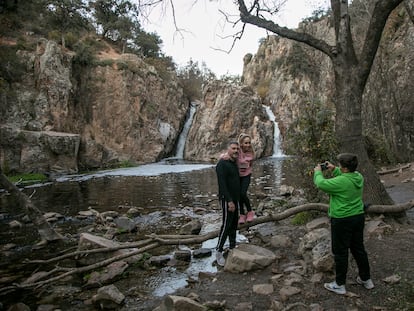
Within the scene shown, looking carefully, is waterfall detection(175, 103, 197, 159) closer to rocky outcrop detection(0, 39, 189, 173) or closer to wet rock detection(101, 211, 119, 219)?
rocky outcrop detection(0, 39, 189, 173)

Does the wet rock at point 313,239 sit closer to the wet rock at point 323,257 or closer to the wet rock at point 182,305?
the wet rock at point 323,257

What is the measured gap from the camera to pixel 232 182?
6004mm

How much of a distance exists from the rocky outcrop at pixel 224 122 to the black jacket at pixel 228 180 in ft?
101

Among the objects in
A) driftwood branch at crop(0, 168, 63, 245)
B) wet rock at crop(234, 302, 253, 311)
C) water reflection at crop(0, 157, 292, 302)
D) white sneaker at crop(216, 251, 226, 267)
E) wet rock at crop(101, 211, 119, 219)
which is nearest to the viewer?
wet rock at crop(234, 302, 253, 311)

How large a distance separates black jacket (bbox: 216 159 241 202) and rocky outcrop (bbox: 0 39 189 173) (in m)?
23.4

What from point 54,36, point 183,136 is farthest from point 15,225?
point 183,136

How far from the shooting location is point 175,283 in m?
5.57

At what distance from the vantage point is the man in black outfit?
19.2 ft

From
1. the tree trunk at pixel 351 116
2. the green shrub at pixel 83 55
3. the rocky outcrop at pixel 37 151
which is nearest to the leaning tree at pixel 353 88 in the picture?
the tree trunk at pixel 351 116

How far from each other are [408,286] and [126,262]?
15.5ft

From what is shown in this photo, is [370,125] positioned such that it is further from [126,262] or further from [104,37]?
[104,37]

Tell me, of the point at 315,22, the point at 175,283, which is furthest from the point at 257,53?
the point at 175,283

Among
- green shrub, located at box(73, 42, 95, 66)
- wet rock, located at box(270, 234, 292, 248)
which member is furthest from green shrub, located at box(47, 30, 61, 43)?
wet rock, located at box(270, 234, 292, 248)

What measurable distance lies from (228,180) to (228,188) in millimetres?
148
